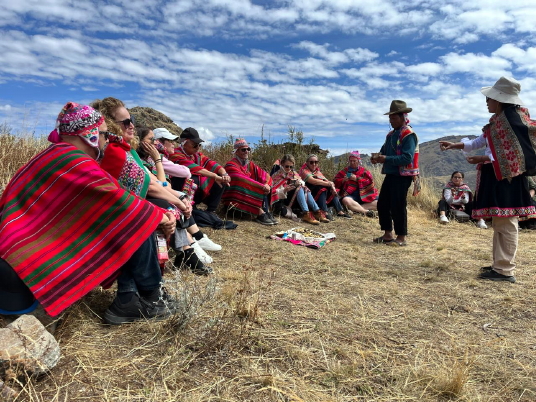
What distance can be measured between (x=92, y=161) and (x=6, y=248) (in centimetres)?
59

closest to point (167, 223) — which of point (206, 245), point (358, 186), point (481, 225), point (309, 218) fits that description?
point (206, 245)

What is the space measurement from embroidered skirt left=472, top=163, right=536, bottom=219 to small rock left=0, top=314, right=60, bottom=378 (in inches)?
149

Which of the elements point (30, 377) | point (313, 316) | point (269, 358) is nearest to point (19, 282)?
point (30, 377)

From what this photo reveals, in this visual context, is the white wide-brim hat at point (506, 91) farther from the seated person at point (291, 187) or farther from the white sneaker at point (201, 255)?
the seated person at point (291, 187)

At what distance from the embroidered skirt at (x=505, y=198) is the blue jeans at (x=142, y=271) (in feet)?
10.4

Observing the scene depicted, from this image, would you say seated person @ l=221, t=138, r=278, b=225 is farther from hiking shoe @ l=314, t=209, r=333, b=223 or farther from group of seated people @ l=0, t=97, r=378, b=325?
group of seated people @ l=0, t=97, r=378, b=325

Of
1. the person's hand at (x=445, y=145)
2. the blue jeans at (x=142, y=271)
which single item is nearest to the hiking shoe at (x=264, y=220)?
the person's hand at (x=445, y=145)

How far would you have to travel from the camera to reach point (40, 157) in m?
1.99

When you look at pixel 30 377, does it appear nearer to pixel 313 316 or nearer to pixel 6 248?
pixel 6 248

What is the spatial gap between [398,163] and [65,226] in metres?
4.04

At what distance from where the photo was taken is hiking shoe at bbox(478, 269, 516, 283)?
3714 mm

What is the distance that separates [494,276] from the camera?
149 inches

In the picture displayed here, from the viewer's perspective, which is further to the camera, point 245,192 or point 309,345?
point 245,192

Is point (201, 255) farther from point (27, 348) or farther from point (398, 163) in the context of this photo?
point (398, 163)
